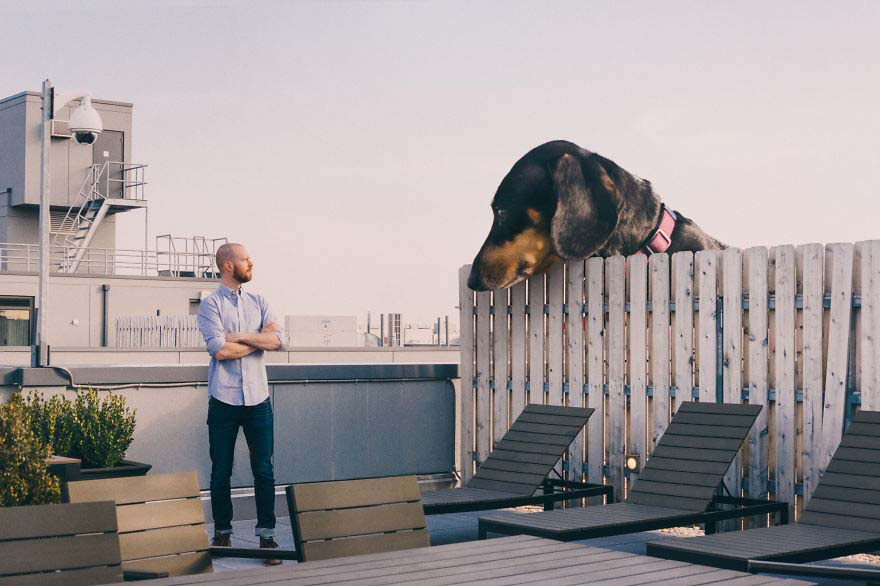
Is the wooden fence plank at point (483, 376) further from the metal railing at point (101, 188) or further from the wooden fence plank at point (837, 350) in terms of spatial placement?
the metal railing at point (101, 188)

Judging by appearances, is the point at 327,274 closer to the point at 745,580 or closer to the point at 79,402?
the point at 79,402

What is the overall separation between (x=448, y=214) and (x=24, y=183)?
24.6 metres

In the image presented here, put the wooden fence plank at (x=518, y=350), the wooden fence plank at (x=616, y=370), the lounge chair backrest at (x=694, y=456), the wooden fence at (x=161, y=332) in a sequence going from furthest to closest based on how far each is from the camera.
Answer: the wooden fence at (x=161, y=332), the wooden fence plank at (x=518, y=350), the wooden fence plank at (x=616, y=370), the lounge chair backrest at (x=694, y=456)

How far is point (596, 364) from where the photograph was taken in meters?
9.78

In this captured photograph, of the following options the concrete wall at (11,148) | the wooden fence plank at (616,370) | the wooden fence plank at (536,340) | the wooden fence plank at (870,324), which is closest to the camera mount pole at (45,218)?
the wooden fence plank at (536,340)

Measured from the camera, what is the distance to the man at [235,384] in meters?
7.18

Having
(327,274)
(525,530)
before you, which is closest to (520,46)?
(525,530)

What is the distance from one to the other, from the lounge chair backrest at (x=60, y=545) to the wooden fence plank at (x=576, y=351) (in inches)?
253

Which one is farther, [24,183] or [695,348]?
[24,183]

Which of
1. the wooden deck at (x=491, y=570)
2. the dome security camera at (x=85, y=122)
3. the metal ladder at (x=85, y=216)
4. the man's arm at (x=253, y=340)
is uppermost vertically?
the metal ladder at (x=85, y=216)

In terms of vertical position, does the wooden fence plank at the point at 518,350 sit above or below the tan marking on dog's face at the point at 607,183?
below

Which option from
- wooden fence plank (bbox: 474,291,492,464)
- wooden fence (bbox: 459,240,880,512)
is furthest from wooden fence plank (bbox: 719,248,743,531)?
wooden fence plank (bbox: 474,291,492,464)

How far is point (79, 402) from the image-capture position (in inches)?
314

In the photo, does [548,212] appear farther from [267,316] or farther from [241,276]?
[241,276]
